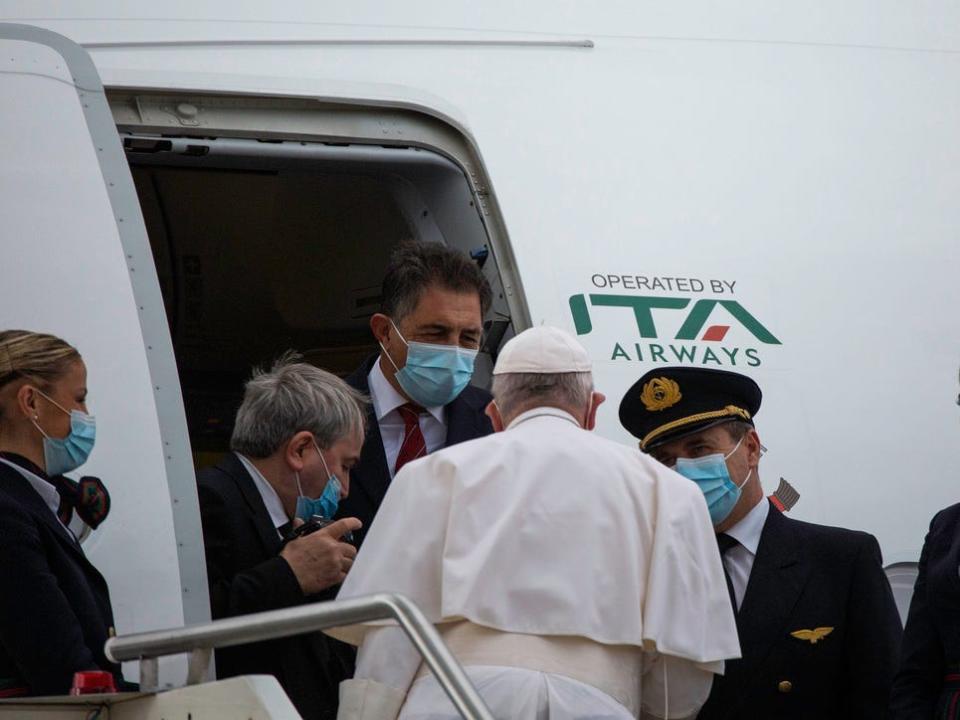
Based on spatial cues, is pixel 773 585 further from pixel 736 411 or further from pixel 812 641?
pixel 736 411

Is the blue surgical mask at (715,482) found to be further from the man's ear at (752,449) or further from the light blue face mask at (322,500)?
the light blue face mask at (322,500)

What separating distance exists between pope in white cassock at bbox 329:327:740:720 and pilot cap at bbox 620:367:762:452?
74 centimetres

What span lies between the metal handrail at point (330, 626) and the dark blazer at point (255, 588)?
0.68 meters

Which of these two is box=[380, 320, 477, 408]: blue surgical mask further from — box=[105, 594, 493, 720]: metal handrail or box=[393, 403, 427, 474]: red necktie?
box=[105, 594, 493, 720]: metal handrail

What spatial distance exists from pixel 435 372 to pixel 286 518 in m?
0.68

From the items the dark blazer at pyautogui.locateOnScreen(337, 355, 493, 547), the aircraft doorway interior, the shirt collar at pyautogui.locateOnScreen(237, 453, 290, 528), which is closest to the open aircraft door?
the shirt collar at pyautogui.locateOnScreen(237, 453, 290, 528)


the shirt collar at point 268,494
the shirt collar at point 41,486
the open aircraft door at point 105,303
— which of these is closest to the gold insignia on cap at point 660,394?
the shirt collar at point 268,494

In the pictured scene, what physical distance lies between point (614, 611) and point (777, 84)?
2744 mm

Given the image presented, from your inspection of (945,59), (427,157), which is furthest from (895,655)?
(945,59)

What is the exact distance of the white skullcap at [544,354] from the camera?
3.01m

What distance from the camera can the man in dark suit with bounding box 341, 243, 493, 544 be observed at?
4043mm

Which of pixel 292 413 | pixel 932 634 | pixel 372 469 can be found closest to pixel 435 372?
pixel 372 469

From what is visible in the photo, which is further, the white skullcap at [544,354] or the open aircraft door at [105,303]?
the open aircraft door at [105,303]

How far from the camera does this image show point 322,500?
11.9 feet
